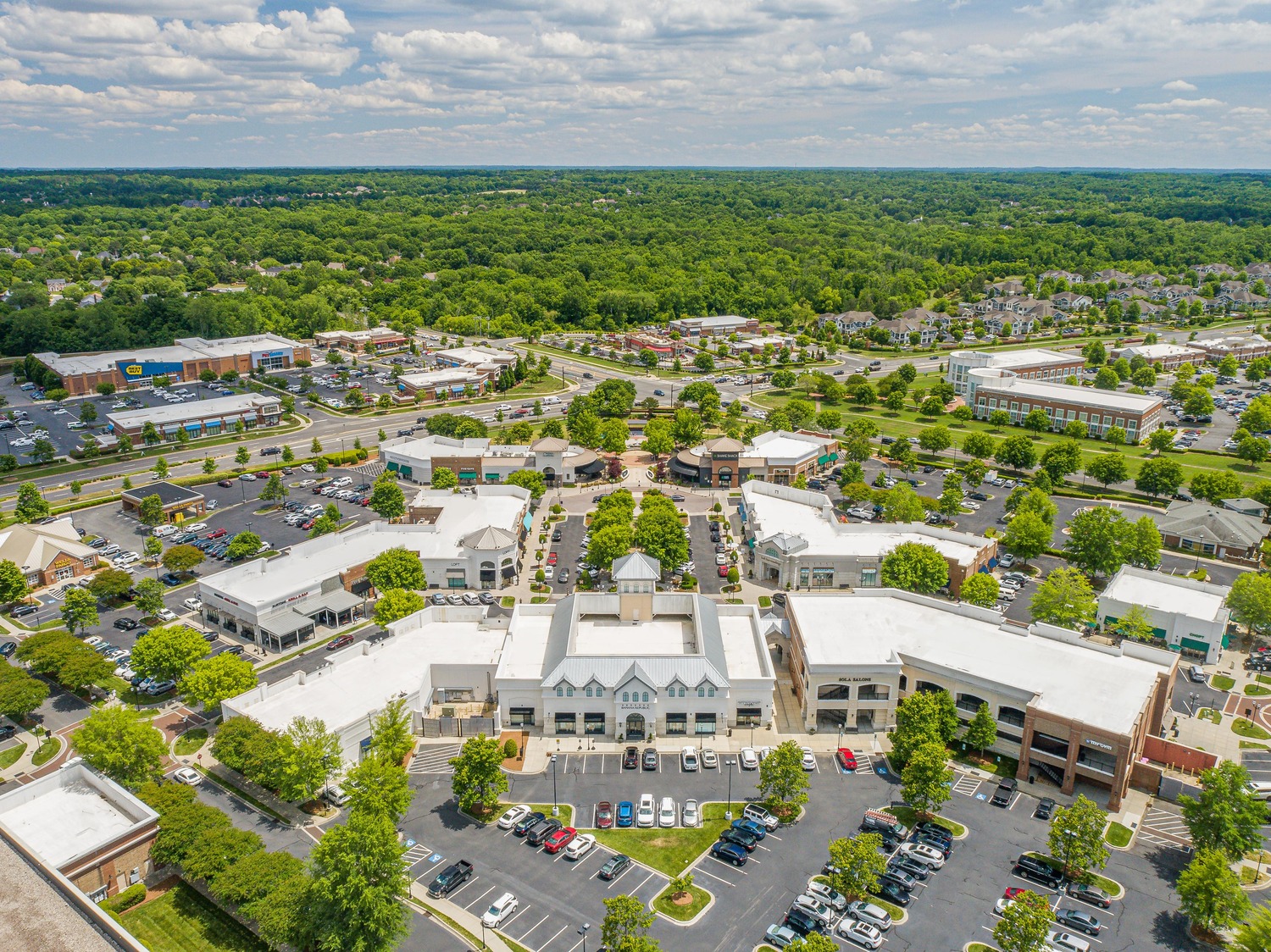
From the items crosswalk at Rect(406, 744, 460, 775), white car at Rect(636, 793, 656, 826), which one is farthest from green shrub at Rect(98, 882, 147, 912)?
white car at Rect(636, 793, 656, 826)

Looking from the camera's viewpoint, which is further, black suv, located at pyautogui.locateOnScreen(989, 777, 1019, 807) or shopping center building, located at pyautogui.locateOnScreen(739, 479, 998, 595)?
shopping center building, located at pyautogui.locateOnScreen(739, 479, 998, 595)

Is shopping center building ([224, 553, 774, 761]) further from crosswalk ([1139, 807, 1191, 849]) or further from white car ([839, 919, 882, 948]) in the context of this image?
crosswalk ([1139, 807, 1191, 849])

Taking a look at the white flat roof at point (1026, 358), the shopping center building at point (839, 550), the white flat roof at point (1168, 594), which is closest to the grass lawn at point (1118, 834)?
the white flat roof at point (1168, 594)

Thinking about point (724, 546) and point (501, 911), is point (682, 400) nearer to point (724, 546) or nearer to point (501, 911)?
point (724, 546)

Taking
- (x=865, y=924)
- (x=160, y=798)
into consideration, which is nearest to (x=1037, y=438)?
(x=865, y=924)

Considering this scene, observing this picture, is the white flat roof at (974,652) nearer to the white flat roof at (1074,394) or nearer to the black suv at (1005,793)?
the black suv at (1005,793)

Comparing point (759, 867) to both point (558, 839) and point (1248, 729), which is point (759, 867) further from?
point (1248, 729)
